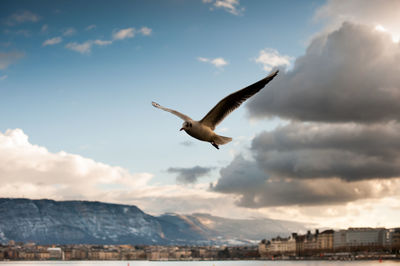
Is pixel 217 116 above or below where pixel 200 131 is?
above

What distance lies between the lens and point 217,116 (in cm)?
1196

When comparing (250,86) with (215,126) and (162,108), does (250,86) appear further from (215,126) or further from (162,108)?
(162,108)

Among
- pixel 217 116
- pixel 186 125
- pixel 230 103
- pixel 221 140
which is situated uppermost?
pixel 230 103

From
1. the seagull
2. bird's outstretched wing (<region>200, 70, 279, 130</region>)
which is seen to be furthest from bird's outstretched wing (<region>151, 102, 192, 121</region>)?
bird's outstretched wing (<region>200, 70, 279, 130</region>)

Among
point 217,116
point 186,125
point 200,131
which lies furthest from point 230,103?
point 186,125

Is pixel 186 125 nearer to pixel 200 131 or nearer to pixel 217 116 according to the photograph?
pixel 200 131

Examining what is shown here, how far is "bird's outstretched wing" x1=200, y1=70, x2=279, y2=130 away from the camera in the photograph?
11414mm

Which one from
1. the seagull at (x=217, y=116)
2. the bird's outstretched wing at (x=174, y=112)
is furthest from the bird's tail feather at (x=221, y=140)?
the bird's outstretched wing at (x=174, y=112)

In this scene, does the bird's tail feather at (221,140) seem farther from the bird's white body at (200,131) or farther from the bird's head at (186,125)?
the bird's head at (186,125)

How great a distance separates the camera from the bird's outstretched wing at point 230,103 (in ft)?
37.4

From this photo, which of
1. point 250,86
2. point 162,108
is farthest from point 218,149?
point 162,108

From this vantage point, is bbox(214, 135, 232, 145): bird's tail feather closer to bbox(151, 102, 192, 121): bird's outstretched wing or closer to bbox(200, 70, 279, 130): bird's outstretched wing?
bbox(200, 70, 279, 130): bird's outstretched wing

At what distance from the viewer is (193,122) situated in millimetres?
11180

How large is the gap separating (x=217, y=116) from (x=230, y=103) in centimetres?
40
